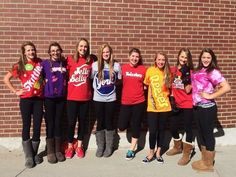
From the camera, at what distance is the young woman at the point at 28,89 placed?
18.1ft

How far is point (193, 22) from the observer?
6.82 metres

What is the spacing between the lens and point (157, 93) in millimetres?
5777

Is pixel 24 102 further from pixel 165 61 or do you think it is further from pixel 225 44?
pixel 225 44

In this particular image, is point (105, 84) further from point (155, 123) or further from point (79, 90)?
point (155, 123)

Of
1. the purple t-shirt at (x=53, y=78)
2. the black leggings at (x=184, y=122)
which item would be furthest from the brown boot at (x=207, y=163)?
the purple t-shirt at (x=53, y=78)

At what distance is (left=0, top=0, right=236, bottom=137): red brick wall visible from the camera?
6285mm

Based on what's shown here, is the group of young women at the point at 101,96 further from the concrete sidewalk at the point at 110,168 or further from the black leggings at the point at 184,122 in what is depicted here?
the concrete sidewalk at the point at 110,168

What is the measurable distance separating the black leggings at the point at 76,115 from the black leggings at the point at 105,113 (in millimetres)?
198

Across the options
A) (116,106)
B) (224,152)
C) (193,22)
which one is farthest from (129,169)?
→ (193,22)

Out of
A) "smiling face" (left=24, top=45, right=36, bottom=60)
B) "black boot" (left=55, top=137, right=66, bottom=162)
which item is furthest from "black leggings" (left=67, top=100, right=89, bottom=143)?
"smiling face" (left=24, top=45, right=36, bottom=60)

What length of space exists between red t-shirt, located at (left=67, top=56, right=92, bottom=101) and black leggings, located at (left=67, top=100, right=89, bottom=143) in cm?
10

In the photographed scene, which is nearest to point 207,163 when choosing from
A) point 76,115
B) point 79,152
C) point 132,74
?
point 132,74

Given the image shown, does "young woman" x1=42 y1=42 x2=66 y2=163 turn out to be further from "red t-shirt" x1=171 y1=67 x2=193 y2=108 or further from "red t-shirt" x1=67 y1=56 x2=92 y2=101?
"red t-shirt" x1=171 y1=67 x2=193 y2=108

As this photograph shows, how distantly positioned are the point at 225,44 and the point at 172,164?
2.66 meters
